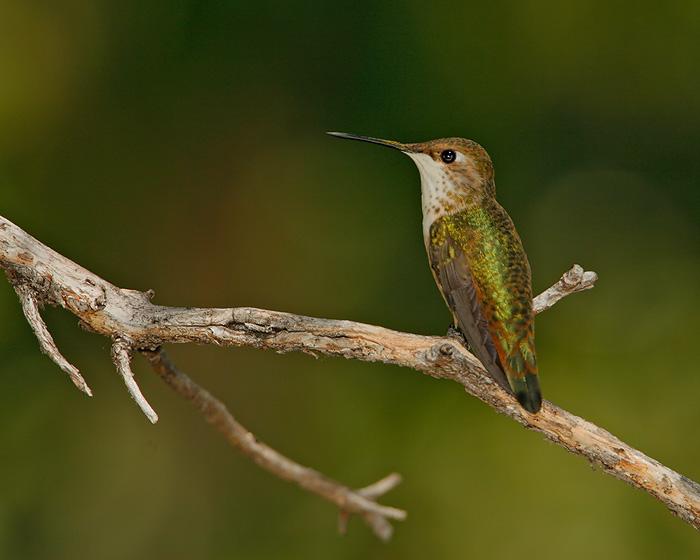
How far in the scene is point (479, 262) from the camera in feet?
9.30

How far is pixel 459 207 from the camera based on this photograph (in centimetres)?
306

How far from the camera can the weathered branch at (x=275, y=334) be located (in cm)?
228

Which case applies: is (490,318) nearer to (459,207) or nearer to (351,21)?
(459,207)

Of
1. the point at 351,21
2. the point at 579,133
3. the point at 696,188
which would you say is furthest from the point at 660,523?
the point at 351,21

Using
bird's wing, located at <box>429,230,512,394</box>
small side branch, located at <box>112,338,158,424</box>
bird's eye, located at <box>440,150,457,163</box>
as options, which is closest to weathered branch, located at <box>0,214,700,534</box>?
small side branch, located at <box>112,338,158,424</box>

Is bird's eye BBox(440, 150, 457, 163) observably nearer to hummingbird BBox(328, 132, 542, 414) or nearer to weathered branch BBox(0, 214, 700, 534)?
hummingbird BBox(328, 132, 542, 414)

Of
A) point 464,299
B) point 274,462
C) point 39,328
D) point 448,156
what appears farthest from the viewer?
point 448,156

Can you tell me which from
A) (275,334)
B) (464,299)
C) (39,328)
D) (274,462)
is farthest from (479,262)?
(39,328)

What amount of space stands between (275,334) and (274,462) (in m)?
0.61

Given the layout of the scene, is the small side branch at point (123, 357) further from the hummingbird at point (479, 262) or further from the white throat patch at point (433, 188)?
the white throat patch at point (433, 188)

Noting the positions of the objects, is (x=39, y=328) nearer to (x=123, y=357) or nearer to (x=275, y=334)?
(x=123, y=357)

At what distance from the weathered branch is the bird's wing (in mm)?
120

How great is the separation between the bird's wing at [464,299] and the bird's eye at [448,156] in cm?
36

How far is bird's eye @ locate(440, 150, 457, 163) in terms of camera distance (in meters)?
3.08
